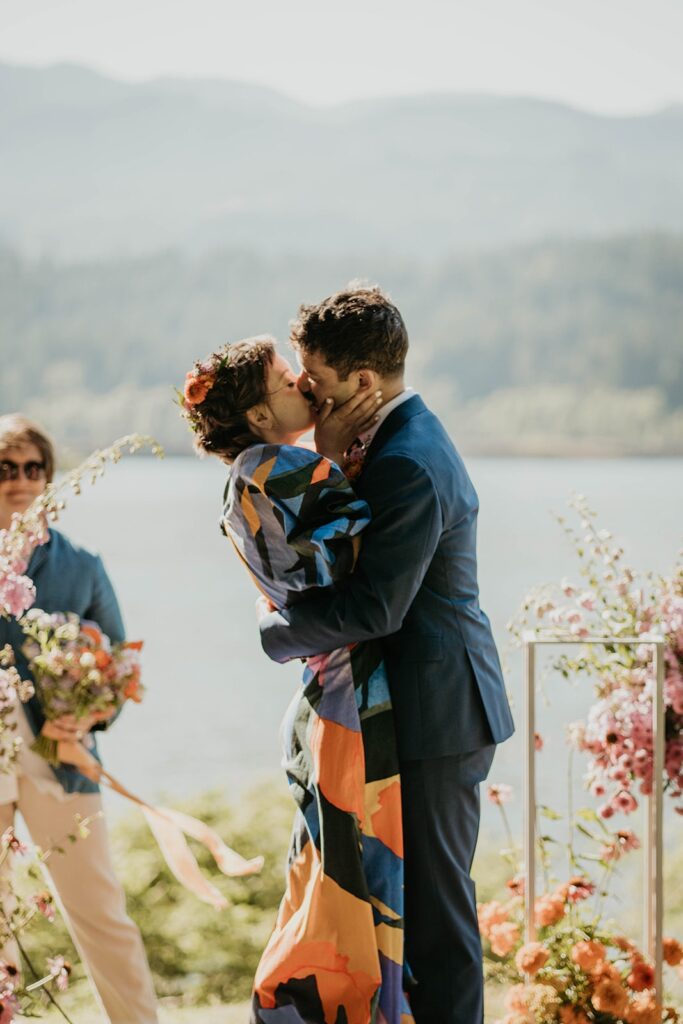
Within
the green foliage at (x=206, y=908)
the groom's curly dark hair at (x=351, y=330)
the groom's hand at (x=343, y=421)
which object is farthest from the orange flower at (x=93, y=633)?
the green foliage at (x=206, y=908)

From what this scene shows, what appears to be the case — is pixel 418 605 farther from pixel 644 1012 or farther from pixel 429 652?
pixel 644 1012

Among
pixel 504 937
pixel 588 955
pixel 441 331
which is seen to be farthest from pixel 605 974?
pixel 441 331

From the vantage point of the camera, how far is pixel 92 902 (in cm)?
290

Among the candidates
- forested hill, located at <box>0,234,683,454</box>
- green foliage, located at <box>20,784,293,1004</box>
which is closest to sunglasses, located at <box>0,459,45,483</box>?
green foliage, located at <box>20,784,293,1004</box>

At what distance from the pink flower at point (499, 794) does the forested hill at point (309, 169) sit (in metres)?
17.3

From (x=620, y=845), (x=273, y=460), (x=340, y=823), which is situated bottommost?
(x=620, y=845)

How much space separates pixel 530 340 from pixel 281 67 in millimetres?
6192

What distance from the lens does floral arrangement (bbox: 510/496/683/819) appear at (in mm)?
2725

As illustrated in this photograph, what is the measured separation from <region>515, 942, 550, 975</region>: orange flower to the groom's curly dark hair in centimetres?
139

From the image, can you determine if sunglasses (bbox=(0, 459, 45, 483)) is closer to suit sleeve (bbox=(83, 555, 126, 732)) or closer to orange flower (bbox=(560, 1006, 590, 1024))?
suit sleeve (bbox=(83, 555, 126, 732))

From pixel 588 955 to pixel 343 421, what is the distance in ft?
4.51

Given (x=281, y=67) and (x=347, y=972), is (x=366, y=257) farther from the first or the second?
(x=347, y=972)

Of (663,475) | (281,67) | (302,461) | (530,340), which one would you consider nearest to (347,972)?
(302,461)

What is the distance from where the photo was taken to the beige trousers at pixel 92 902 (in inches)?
114
